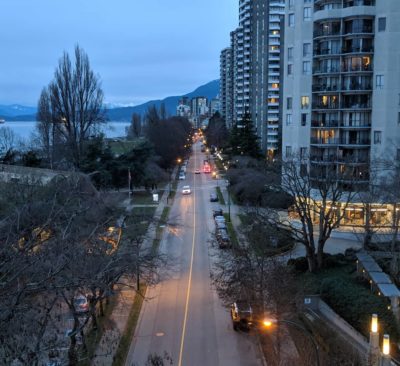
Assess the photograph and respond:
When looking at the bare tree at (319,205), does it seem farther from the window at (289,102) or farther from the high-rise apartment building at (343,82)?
the window at (289,102)

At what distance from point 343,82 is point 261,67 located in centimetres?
7074

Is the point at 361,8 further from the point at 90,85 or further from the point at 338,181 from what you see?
the point at 90,85

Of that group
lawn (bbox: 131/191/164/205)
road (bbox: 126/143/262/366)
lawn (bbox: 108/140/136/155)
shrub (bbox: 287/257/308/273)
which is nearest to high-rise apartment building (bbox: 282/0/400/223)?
shrub (bbox: 287/257/308/273)

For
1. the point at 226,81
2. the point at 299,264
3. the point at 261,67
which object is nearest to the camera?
the point at 299,264

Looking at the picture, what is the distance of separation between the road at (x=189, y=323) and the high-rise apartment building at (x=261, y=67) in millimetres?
68141

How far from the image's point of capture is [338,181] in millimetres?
29969

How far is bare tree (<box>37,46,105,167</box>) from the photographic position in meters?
54.3

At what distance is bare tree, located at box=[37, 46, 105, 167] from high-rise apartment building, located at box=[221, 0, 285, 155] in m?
45.2

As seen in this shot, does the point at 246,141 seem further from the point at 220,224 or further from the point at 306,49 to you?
the point at 220,224

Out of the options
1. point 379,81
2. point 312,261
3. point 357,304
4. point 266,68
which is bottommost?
point 357,304

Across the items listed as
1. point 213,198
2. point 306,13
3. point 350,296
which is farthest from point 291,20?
point 350,296

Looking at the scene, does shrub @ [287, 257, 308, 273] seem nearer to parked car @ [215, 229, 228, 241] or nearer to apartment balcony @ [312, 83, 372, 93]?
parked car @ [215, 229, 228, 241]

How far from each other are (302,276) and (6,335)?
2054cm

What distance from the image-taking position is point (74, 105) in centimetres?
5478
